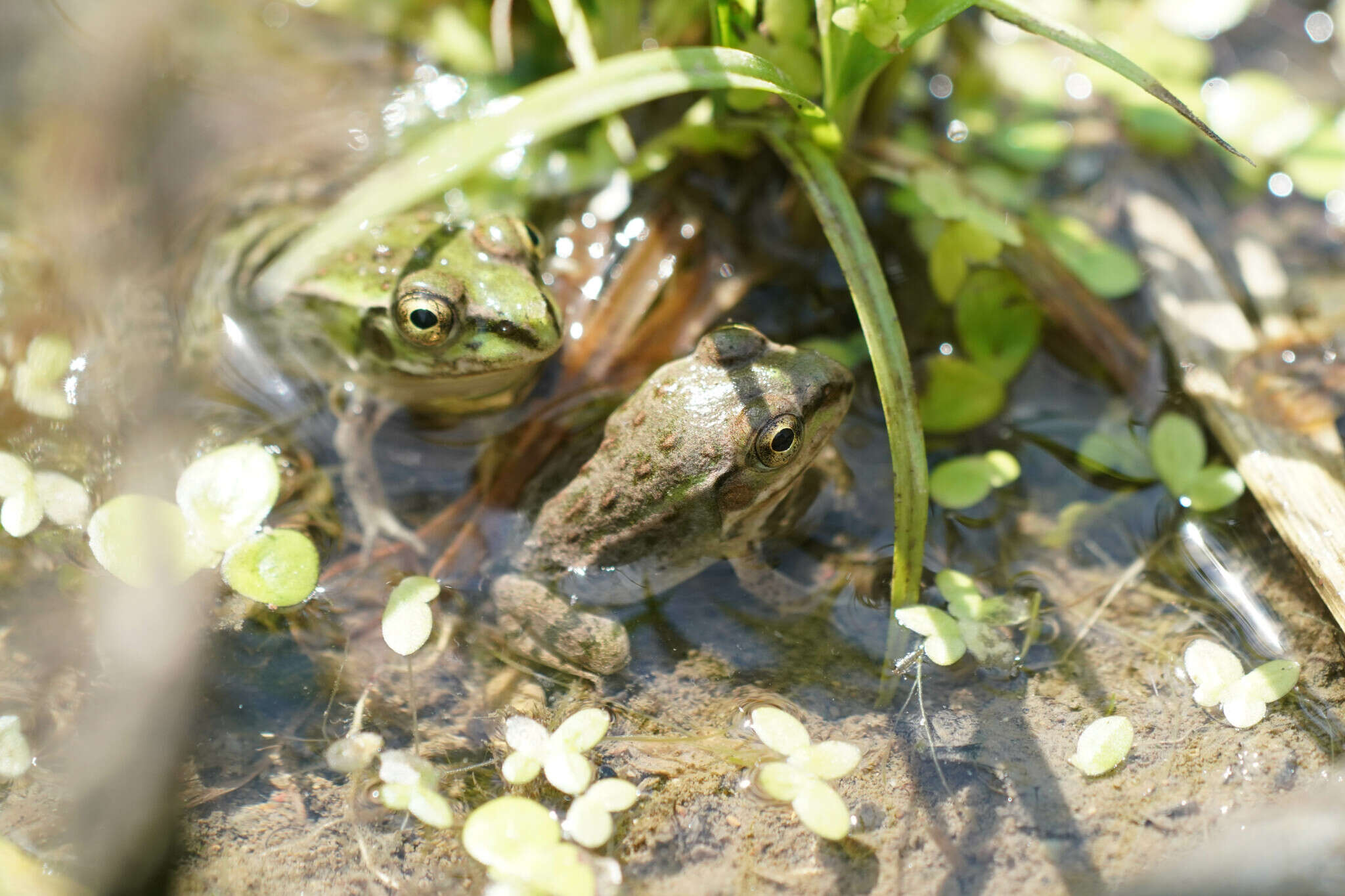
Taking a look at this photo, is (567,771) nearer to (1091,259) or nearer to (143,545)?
(143,545)

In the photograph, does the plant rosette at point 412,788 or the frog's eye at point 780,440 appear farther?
the frog's eye at point 780,440

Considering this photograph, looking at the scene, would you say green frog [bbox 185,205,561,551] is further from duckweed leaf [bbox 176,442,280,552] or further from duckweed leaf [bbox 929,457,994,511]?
duckweed leaf [bbox 929,457,994,511]

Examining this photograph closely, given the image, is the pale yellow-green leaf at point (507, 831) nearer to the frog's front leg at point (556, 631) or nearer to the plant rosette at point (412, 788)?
the plant rosette at point (412, 788)

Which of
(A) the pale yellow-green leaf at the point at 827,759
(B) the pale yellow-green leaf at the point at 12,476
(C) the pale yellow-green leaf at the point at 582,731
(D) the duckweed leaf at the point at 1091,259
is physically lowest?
(B) the pale yellow-green leaf at the point at 12,476

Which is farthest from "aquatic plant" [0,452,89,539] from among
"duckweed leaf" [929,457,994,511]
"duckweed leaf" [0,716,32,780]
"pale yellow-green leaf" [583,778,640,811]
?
"duckweed leaf" [929,457,994,511]

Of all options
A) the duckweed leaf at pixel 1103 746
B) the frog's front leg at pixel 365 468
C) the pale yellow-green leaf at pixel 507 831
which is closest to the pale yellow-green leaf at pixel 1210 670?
the duckweed leaf at pixel 1103 746

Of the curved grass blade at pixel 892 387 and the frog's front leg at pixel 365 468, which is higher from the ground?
the curved grass blade at pixel 892 387

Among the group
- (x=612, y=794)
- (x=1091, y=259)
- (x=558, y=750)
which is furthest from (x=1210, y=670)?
(x=558, y=750)
